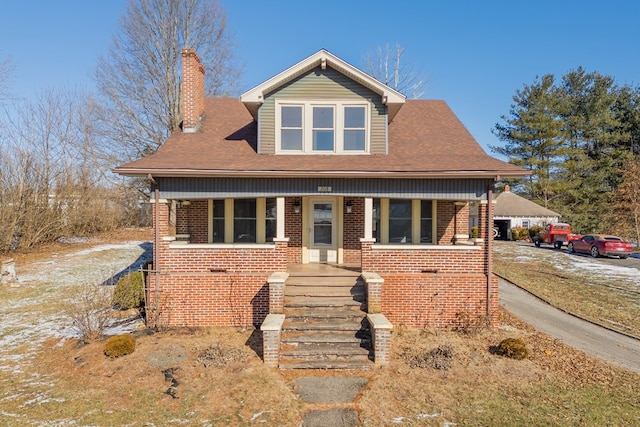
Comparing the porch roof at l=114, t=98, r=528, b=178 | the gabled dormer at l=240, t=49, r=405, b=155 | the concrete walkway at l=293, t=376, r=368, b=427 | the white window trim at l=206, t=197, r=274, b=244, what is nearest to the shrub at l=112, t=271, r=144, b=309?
the white window trim at l=206, t=197, r=274, b=244

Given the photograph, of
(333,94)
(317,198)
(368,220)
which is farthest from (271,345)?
(333,94)

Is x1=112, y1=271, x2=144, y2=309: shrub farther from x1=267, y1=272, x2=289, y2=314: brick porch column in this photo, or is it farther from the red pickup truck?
the red pickup truck

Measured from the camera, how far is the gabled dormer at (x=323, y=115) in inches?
394

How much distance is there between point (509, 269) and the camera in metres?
16.5

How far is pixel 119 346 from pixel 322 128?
23.4ft

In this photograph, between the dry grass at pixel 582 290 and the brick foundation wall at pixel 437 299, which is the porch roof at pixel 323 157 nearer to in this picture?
the brick foundation wall at pixel 437 299

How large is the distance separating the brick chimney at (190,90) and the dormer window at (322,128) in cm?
313

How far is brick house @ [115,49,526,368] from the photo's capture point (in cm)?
850

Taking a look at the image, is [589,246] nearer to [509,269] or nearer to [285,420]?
[509,269]

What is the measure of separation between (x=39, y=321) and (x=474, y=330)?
10515 millimetres

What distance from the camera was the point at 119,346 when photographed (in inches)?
264

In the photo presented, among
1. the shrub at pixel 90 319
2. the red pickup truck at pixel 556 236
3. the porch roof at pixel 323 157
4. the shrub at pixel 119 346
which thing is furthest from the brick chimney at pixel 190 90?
the red pickup truck at pixel 556 236

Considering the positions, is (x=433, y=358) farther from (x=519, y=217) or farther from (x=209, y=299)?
(x=519, y=217)

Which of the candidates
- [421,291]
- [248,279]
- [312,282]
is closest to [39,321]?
[248,279]
